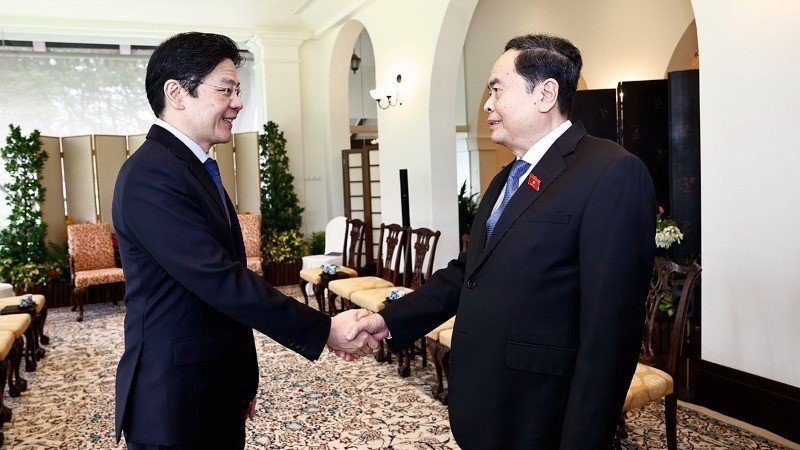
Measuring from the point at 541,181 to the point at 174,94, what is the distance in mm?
1106

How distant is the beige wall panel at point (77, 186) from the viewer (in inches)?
382

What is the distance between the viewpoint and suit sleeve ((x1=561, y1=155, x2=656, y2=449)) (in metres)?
1.56

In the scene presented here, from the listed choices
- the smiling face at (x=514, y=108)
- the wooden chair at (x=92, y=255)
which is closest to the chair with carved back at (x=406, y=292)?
the smiling face at (x=514, y=108)

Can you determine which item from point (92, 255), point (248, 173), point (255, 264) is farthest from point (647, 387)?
point (248, 173)

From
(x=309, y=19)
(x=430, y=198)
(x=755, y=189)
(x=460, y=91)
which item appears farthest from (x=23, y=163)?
(x=755, y=189)

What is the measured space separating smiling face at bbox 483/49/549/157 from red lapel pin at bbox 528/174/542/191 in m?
0.15

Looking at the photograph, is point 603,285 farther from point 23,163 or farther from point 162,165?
point 23,163

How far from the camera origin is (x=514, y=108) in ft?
6.02

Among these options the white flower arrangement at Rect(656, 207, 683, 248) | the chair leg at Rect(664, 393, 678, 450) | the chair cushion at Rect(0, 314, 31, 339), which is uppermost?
the white flower arrangement at Rect(656, 207, 683, 248)

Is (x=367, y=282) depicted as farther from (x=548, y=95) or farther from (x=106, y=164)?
(x=106, y=164)

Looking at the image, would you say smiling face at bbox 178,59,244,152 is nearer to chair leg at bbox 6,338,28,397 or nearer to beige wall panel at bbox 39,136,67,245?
chair leg at bbox 6,338,28,397

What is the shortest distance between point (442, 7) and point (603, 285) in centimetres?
556

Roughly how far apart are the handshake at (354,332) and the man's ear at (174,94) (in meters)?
0.93

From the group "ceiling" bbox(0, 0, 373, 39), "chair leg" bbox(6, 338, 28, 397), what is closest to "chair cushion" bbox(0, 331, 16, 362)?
"chair leg" bbox(6, 338, 28, 397)
